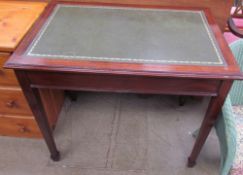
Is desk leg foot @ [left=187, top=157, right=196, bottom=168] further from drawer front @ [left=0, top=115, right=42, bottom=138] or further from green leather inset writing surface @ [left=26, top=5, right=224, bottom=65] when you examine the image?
drawer front @ [left=0, top=115, right=42, bottom=138]

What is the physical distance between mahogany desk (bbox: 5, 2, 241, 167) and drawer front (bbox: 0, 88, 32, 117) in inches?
8.1

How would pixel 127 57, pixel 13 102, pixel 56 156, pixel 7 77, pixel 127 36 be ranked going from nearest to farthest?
pixel 127 57
pixel 127 36
pixel 7 77
pixel 13 102
pixel 56 156

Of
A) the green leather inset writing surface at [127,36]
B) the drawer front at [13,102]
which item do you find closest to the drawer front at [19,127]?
the drawer front at [13,102]

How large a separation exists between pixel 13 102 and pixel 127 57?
749 mm

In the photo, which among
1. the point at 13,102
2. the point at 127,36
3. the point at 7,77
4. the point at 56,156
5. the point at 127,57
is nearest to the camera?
the point at 127,57

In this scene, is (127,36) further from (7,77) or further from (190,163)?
(190,163)

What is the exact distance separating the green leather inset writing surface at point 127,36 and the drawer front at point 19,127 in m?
0.60

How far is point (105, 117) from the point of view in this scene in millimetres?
1632

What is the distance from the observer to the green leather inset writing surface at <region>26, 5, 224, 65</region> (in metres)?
0.88

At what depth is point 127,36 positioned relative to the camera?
992 mm

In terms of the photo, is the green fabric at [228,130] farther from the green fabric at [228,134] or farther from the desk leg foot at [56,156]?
the desk leg foot at [56,156]

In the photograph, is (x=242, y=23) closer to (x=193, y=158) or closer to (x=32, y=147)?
(x=193, y=158)

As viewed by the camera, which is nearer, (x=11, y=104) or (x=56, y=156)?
(x=11, y=104)

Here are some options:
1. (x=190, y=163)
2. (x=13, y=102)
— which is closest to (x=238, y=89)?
(x=190, y=163)
